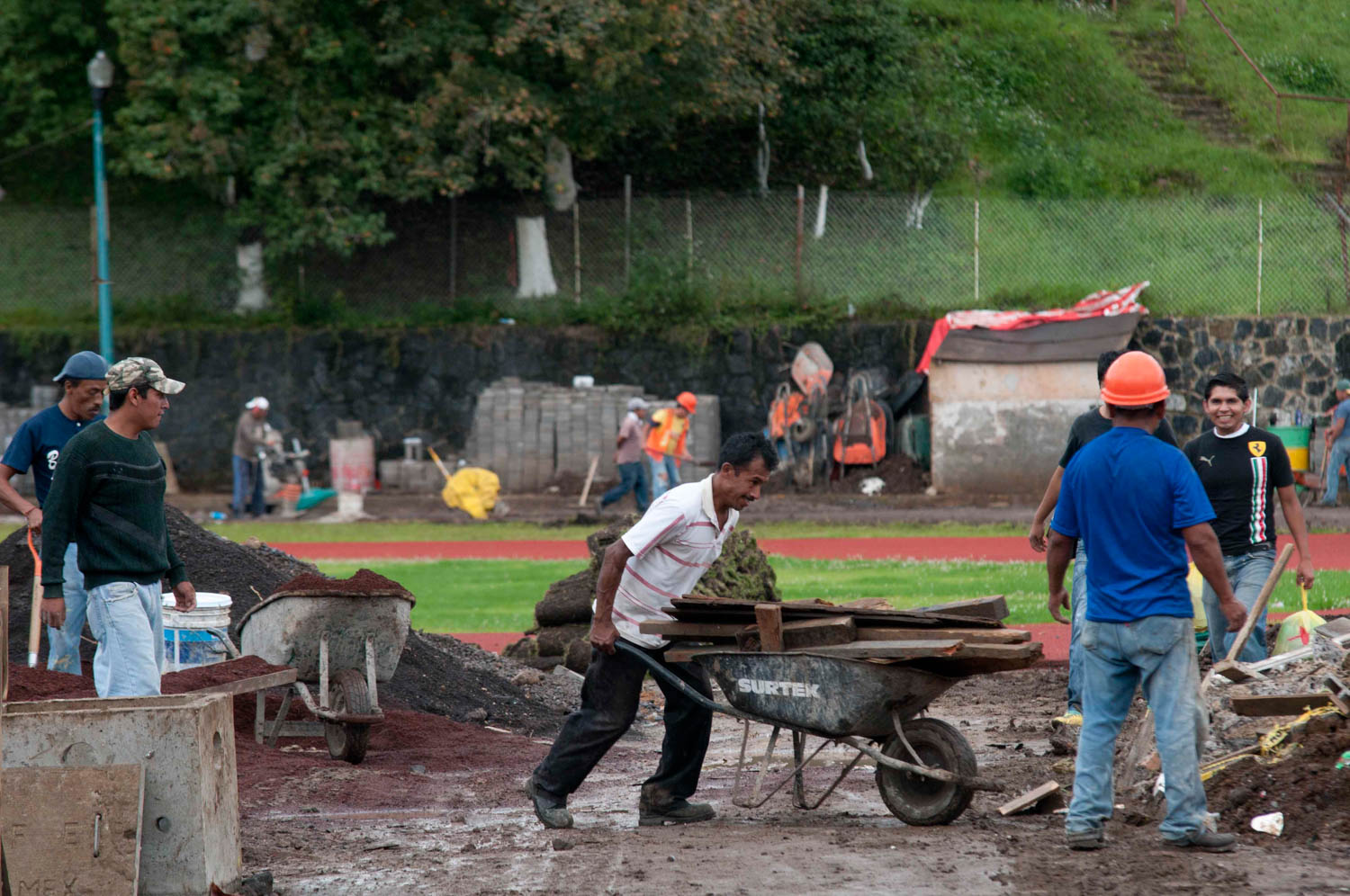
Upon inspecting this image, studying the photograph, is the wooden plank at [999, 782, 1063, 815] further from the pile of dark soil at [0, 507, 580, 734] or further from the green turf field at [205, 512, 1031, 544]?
the green turf field at [205, 512, 1031, 544]

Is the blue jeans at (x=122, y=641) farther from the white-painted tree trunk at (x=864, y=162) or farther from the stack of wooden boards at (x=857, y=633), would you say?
the white-painted tree trunk at (x=864, y=162)

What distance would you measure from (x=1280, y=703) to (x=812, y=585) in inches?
341

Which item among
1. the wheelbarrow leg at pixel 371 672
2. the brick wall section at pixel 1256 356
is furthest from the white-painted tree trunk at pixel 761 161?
the wheelbarrow leg at pixel 371 672

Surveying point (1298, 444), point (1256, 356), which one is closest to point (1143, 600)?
point (1298, 444)

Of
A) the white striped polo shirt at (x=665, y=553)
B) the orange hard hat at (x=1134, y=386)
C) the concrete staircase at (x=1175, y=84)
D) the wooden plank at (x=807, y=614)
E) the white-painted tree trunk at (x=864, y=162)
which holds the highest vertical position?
the concrete staircase at (x=1175, y=84)

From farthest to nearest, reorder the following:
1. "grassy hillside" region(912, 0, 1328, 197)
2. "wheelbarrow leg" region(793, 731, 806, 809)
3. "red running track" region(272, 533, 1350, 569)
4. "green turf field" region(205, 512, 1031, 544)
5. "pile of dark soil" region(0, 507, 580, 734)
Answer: "grassy hillside" region(912, 0, 1328, 197)
"green turf field" region(205, 512, 1031, 544)
"red running track" region(272, 533, 1350, 569)
"pile of dark soil" region(0, 507, 580, 734)
"wheelbarrow leg" region(793, 731, 806, 809)

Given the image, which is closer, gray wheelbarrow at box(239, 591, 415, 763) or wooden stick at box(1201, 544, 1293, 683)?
wooden stick at box(1201, 544, 1293, 683)

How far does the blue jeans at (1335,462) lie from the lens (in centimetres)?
2328

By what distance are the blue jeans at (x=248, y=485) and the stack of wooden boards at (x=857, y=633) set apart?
20605mm

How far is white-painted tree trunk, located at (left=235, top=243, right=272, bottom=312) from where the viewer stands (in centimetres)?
3114

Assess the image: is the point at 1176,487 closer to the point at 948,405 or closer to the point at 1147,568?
the point at 1147,568

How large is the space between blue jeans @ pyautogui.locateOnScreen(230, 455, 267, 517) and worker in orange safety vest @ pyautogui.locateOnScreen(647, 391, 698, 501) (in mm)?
7410

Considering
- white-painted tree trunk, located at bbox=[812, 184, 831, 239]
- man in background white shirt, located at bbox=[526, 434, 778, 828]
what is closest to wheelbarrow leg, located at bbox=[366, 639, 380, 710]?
man in background white shirt, located at bbox=[526, 434, 778, 828]

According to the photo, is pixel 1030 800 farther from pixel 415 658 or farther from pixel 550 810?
pixel 415 658
